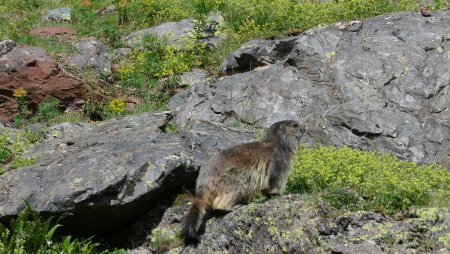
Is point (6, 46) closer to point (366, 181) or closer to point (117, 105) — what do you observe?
point (117, 105)

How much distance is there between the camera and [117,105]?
13.8 meters

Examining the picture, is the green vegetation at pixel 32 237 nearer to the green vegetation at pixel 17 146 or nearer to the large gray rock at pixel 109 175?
the large gray rock at pixel 109 175

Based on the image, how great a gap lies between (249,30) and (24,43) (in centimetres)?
539

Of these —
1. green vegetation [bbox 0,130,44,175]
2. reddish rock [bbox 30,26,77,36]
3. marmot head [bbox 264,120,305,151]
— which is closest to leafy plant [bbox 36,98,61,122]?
green vegetation [bbox 0,130,44,175]

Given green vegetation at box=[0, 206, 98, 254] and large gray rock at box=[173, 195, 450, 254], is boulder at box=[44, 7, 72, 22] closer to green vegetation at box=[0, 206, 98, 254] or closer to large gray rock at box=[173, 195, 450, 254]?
green vegetation at box=[0, 206, 98, 254]

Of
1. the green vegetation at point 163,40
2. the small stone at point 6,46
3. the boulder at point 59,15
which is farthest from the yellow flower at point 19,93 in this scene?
the boulder at point 59,15

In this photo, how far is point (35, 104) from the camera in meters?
14.1

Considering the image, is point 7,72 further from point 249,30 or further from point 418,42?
point 418,42

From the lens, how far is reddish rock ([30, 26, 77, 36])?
1755 cm

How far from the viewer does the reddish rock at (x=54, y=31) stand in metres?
17.5

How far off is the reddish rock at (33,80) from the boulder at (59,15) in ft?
15.1

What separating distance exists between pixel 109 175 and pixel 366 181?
348cm

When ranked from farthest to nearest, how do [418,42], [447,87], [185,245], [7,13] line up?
[7,13], [418,42], [447,87], [185,245]

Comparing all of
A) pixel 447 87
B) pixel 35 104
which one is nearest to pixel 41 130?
pixel 35 104
